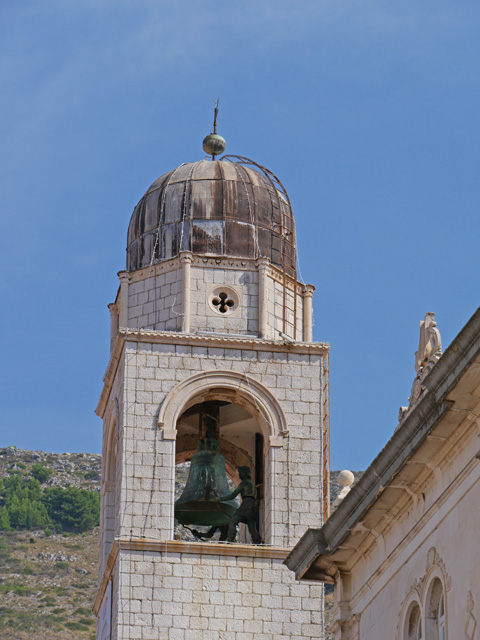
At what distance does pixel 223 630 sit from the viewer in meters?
29.6

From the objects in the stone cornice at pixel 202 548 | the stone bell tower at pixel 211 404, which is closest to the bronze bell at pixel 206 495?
the stone bell tower at pixel 211 404

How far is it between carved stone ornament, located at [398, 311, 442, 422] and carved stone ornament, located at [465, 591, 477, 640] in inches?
127

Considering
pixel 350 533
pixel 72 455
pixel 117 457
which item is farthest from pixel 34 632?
pixel 350 533

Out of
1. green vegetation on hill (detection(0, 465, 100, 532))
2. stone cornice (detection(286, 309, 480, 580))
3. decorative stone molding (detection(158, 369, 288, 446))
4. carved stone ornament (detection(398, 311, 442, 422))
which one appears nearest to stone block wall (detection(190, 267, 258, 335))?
decorative stone molding (detection(158, 369, 288, 446))

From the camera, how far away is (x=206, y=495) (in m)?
31.8

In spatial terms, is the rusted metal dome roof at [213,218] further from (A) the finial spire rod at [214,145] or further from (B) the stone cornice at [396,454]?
(B) the stone cornice at [396,454]

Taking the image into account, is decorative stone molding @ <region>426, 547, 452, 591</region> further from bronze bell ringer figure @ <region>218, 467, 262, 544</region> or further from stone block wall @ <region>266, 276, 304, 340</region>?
stone block wall @ <region>266, 276, 304, 340</region>

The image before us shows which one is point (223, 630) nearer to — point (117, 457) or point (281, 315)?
point (117, 457)

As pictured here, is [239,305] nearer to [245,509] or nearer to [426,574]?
[245,509]

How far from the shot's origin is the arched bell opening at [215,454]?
31844 millimetres

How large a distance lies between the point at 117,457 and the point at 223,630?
4.02m

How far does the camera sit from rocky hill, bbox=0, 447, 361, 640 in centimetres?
7725

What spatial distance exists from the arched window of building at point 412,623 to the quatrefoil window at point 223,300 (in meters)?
12.3

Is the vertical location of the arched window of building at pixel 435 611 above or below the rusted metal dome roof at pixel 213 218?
below
